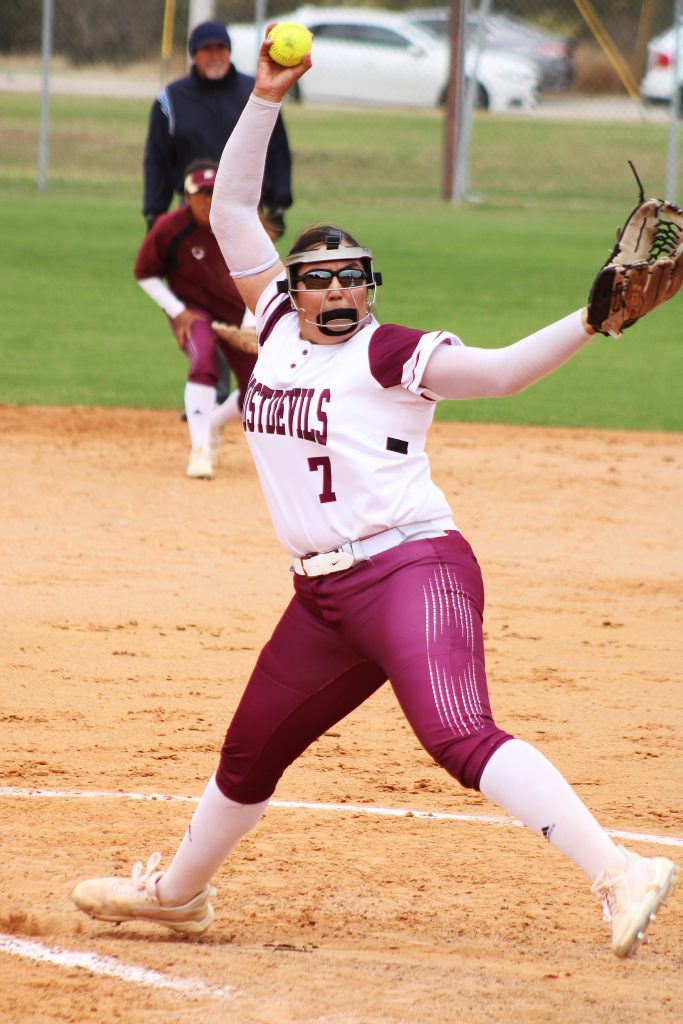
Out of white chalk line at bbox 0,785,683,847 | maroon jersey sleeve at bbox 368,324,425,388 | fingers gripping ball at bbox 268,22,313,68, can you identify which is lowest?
white chalk line at bbox 0,785,683,847

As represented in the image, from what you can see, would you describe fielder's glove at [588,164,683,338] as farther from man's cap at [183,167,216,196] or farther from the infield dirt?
man's cap at [183,167,216,196]

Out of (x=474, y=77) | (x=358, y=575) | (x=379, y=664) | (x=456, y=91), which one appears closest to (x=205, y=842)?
(x=379, y=664)

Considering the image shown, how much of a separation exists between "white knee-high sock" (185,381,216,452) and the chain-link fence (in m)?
11.5

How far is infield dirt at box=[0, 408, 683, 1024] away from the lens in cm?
371

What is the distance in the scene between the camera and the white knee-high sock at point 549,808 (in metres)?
3.32

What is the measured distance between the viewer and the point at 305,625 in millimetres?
3760

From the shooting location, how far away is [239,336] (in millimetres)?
8273

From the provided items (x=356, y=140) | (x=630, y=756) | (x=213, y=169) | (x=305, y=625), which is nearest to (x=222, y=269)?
(x=213, y=169)

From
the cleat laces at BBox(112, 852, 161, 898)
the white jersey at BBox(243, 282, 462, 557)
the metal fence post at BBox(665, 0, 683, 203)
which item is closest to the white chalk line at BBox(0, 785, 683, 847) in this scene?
the cleat laces at BBox(112, 852, 161, 898)

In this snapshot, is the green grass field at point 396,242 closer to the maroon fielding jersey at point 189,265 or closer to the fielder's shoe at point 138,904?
the maroon fielding jersey at point 189,265

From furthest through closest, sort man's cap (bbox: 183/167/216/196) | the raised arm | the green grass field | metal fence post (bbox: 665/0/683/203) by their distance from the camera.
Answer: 1. metal fence post (bbox: 665/0/683/203)
2. the green grass field
3. man's cap (bbox: 183/167/216/196)
4. the raised arm

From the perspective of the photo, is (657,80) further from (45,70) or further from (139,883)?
(139,883)

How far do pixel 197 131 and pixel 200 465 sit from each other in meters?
2.45

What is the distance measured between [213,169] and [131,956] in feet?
18.6
